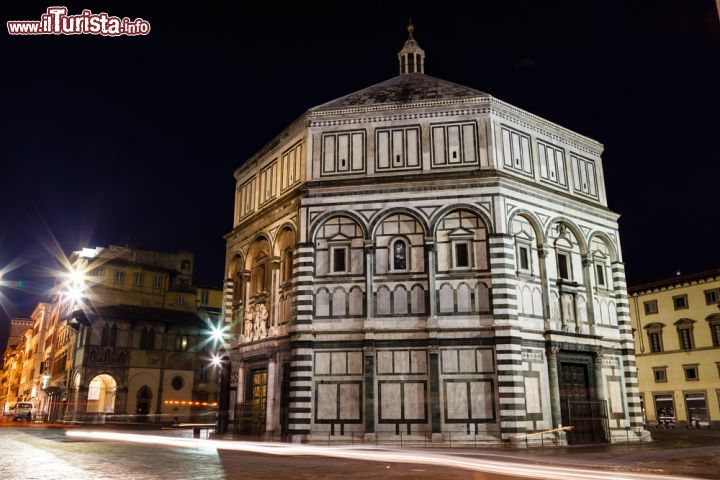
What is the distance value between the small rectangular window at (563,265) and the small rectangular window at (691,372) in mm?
24166

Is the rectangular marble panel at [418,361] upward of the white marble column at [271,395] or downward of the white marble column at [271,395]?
upward

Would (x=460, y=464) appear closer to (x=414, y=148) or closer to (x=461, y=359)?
(x=461, y=359)

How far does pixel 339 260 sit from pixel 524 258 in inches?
289

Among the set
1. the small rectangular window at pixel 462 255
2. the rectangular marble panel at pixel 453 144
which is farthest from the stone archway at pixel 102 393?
the rectangular marble panel at pixel 453 144

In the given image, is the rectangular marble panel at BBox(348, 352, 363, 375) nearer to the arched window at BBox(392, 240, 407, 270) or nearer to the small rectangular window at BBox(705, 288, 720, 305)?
the arched window at BBox(392, 240, 407, 270)

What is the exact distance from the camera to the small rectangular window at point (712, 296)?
42.2m

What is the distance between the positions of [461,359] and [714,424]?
28.5 metres

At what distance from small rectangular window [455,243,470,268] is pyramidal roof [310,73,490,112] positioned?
6328 mm

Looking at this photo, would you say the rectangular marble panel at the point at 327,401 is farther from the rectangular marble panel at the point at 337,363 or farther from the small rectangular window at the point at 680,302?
the small rectangular window at the point at 680,302

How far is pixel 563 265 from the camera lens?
25500 mm

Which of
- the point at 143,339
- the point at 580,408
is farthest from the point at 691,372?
the point at 143,339

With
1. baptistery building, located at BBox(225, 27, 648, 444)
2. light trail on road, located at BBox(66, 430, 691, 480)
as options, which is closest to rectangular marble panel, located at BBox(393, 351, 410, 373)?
baptistery building, located at BBox(225, 27, 648, 444)

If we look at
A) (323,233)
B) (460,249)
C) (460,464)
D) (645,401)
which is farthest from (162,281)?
(460,464)

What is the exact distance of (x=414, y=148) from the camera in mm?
25406
